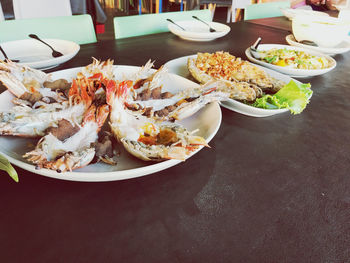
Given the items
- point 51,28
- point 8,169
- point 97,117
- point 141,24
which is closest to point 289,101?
point 97,117

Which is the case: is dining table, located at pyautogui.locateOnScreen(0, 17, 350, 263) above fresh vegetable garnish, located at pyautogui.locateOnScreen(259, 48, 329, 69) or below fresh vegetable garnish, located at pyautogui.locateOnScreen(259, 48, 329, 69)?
below

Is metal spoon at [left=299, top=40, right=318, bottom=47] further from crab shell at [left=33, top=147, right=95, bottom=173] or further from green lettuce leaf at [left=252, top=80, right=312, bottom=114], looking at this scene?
crab shell at [left=33, top=147, right=95, bottom=173]

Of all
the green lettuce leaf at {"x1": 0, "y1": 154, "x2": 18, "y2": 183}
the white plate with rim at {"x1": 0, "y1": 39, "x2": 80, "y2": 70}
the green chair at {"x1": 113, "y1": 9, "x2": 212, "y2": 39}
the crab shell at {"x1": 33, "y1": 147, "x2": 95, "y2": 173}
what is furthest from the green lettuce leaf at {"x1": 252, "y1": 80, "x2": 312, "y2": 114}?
the green chair at {"x1": 113, "y1": 9, "x2": 212, "y2": 39}

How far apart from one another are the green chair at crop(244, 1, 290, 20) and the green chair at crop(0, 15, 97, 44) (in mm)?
1594

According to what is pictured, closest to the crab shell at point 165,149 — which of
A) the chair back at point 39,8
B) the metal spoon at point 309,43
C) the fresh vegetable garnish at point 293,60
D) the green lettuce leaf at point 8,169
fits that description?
the green lettuce leaf at point 8,169

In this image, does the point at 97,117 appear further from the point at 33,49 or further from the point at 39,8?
the point at 39,8

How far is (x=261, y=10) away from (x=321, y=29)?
1.38m

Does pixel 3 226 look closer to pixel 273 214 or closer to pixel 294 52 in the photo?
pixel 273 214

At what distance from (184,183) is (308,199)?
28cm

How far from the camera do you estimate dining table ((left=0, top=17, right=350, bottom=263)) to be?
0.44m

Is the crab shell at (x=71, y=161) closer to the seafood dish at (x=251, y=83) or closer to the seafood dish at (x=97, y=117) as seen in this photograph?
the seafood dish at (x=97, y=117)

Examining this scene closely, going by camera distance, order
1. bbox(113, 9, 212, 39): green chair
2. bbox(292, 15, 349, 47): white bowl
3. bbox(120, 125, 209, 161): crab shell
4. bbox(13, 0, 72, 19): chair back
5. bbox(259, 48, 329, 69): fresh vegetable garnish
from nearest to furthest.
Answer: bbox(120, 125, 209, 161): crab shell
bbox(259, 48, 329, 69): fresh vegetable garnish
bbox(292, 15, 349, 47): white bowl
bbox(113, 9, 212, 39): green chair
bbox(13, 0, 72, 19): chair back

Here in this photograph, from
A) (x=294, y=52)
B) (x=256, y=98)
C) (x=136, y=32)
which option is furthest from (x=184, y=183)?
(x=136, y=32)

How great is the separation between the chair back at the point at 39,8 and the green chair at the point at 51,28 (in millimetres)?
811
